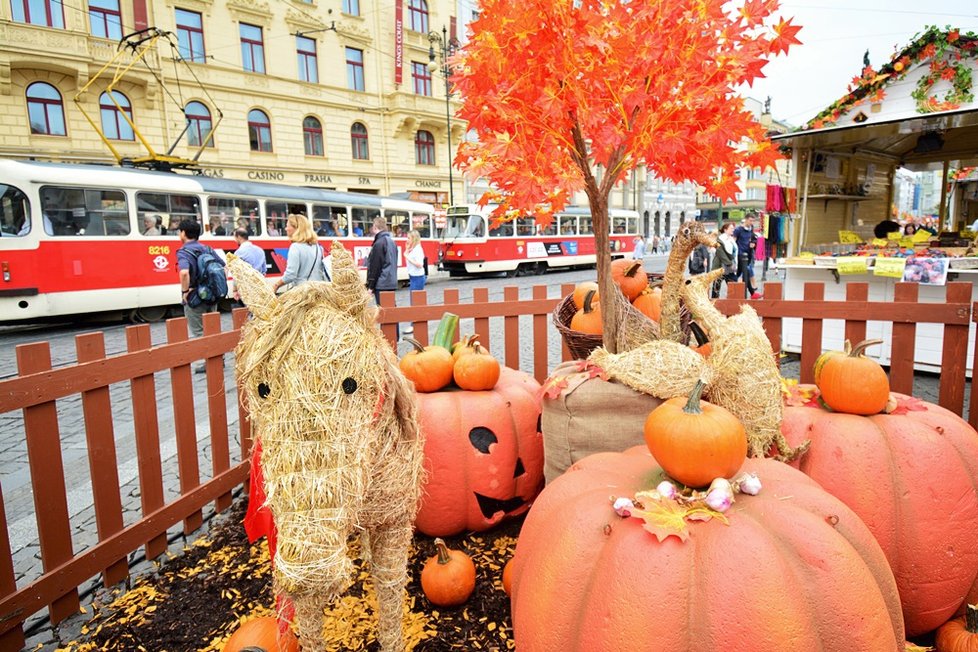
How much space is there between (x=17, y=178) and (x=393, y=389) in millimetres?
12616

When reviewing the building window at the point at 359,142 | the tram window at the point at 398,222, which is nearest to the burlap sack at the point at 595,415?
the tram window at the point at 398,222

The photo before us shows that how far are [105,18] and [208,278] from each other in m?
22.9

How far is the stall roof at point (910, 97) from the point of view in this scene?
19.0 ft

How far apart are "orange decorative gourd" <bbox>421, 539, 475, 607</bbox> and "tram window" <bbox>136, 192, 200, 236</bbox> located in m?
12.7

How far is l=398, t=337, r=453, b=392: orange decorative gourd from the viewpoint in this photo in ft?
9.35

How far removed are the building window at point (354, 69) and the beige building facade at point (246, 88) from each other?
0.07 m

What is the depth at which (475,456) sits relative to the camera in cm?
279

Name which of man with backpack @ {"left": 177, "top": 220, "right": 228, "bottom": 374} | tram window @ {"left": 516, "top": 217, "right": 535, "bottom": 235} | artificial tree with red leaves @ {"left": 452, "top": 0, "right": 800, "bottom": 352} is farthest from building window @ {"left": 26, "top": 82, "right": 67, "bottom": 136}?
artificial tree with red leaves @ {"left": 452, "top": 0, "right": 800, "bottom": 352}

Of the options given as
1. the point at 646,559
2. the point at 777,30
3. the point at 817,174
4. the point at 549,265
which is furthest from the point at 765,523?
the point at 549,265

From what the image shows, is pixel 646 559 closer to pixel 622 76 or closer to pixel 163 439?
pixel 622 76

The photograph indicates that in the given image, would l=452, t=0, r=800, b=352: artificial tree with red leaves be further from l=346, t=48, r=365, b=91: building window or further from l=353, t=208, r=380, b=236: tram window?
l=346, t=48, r=365, b=91: building window

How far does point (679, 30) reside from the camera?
1.96 metres

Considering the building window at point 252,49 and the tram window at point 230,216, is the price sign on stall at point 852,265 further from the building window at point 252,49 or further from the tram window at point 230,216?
the building window at point 252,49

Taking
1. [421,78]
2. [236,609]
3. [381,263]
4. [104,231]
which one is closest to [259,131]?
[421,78]
